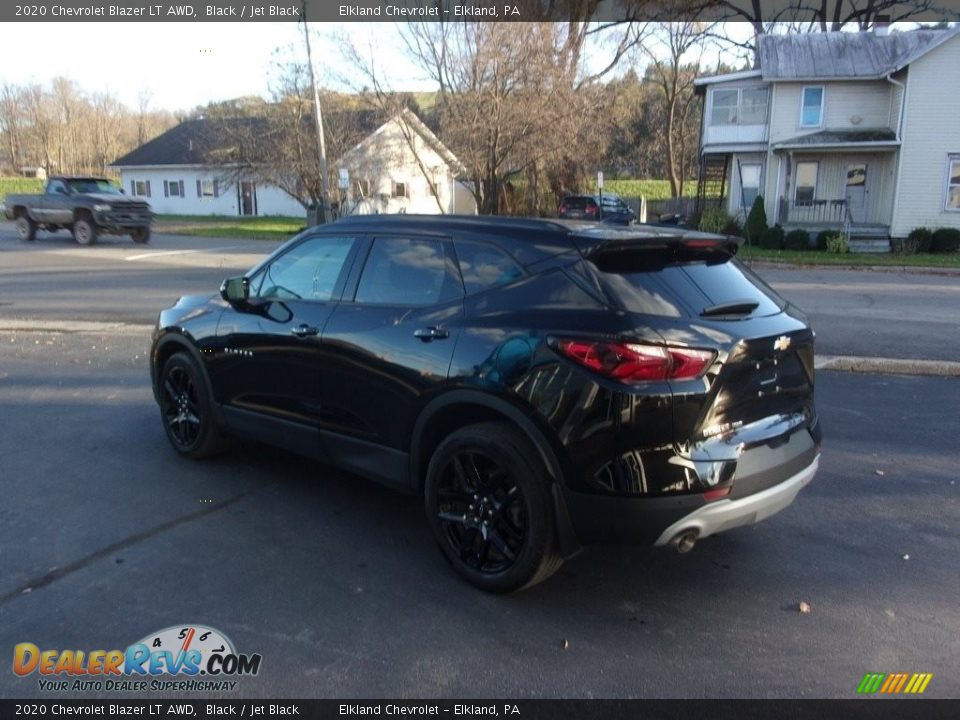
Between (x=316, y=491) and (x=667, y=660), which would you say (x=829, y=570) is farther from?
(x=316, y=491)

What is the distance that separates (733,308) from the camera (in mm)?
3514

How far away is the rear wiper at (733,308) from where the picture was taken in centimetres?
341

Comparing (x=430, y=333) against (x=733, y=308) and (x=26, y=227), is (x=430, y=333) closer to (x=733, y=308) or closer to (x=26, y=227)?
(x=733, y=308)

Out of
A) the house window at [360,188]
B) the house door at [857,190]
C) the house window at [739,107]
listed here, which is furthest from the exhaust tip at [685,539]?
the house window at [360,188]

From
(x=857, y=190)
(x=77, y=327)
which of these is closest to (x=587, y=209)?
(x=857, y=190)

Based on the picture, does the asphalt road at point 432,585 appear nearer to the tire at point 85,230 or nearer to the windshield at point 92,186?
the tire at point 85,230

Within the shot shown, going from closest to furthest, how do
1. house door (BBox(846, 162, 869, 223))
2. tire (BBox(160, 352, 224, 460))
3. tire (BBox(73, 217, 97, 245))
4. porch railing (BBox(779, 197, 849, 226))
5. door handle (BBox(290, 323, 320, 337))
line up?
door handle (BBox(290, 323, 320, 337)) < tire (BBox(160, 352, 224, 460)) < tire (BBox(73, 217, 97, 245)) < porch railing (BBox(779, 197, 849, 226)) < house door (BBox(846, 162, 869, 223))

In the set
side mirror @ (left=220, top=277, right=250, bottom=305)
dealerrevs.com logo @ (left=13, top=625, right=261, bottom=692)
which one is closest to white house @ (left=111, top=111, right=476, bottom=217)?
side mirror @ (left=220, top=277, right=250, bottom=305)

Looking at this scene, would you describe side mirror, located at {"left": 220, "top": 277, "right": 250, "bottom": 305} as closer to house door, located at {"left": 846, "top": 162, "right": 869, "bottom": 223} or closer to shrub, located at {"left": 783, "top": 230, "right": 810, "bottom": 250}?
shrub, located at {"left": 783, "top": 230, "right": 810, "bottom": 250}

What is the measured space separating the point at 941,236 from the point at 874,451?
75.5 ft

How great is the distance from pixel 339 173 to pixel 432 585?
83.4ft

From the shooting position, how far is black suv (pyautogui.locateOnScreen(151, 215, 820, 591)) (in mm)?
3178

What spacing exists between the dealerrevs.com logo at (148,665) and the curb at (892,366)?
22.1ft

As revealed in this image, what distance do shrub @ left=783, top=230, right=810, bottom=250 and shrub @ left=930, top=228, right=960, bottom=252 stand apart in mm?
3812
